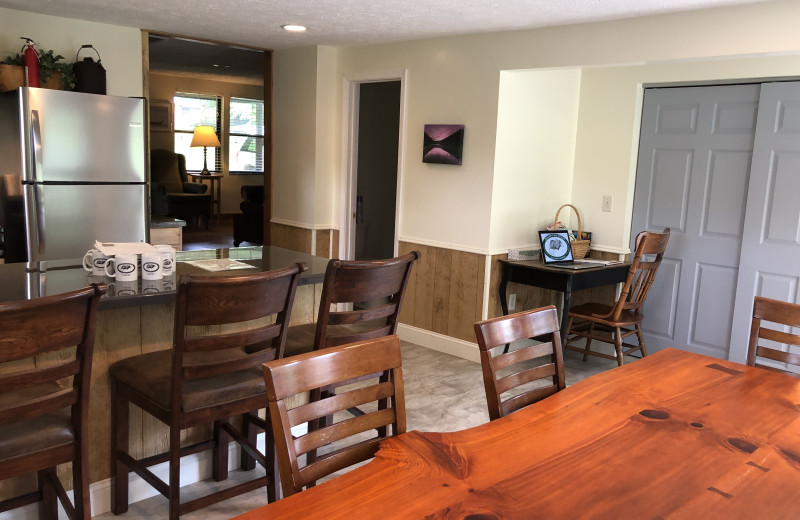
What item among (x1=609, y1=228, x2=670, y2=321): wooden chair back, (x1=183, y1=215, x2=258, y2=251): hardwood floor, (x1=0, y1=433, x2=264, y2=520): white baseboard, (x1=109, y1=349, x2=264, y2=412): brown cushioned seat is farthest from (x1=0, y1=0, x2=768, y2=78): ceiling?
(x1=183, y1=215, x2=258, y2=251): hardwood floor

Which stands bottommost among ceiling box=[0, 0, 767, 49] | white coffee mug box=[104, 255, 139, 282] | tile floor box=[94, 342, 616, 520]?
tile floor box=[94, 342, 616, 520]

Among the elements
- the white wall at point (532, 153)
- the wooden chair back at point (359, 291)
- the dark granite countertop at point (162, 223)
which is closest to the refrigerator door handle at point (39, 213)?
the dark granite countertop at point (162, 223)

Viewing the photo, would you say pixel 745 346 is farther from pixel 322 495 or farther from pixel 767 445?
pixel 322 495

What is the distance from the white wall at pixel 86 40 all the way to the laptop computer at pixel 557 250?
3.10m

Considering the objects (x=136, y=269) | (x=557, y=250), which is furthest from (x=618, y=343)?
(x=136, y=269)

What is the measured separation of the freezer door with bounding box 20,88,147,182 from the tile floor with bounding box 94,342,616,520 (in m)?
2.26

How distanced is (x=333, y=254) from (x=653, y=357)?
11.8ft

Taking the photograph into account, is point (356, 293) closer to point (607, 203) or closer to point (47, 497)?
point (47, 497)

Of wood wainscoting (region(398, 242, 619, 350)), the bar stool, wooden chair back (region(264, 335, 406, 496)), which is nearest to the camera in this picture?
wooden chair back (region(264, 335, 406, 496))

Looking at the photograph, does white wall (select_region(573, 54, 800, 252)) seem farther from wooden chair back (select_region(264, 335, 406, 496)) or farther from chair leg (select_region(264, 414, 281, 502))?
wooden chair back (select_region(264, 335, 406, 496))

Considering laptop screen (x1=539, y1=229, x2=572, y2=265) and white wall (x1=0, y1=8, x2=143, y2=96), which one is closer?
white wall (x1=0, y1=8, x2=143, y2=96)

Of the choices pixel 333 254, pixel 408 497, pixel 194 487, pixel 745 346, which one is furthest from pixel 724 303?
pixel 408 497

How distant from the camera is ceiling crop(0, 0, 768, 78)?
3.39m

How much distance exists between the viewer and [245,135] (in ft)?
36.1
